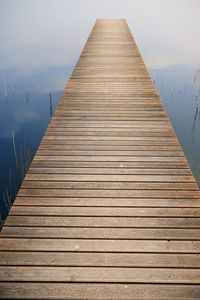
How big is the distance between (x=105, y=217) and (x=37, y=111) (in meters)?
6.34

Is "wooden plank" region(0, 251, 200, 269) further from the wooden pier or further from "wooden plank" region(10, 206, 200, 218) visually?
"wooden plank" region(10, 206, 200, 218)

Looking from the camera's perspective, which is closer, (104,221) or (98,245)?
(98,245)

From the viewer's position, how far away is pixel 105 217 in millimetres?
2422

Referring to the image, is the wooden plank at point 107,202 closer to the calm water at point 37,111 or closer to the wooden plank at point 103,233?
the wooden plank at point 103,233

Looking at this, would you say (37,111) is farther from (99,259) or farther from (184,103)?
(99,259)

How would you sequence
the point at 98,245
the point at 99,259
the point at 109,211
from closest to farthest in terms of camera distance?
the point at 99,259, the point at 98,245, the point at 109,211

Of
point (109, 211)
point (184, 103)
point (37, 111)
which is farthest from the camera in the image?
point (184, 103)

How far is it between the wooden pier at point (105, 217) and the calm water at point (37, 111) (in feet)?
5.21

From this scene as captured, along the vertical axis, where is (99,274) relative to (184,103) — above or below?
above

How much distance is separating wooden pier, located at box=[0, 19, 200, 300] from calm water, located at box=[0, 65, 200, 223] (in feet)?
5.21

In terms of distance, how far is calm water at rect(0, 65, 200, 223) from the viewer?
5.61 m

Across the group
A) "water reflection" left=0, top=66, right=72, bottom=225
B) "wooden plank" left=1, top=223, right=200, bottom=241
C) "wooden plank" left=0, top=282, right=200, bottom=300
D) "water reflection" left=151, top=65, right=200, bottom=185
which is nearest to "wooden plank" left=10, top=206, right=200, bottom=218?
"wooden plank" left=1, top=223, right=200, bottom=241

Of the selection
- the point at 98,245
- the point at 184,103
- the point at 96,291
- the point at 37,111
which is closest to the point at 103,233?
the point at 98,245

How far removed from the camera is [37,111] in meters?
8.38
